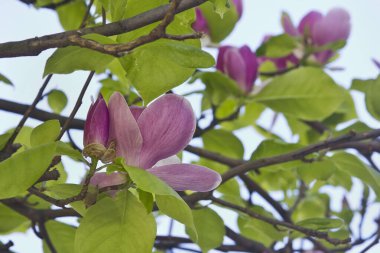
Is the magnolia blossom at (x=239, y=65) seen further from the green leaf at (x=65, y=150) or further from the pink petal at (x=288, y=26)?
the green leaf at (x=65, y=150)

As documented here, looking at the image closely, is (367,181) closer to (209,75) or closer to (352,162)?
(352,162)

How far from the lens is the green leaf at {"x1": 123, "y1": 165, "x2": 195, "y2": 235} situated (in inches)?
13.2

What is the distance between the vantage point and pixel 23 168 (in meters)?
0.36

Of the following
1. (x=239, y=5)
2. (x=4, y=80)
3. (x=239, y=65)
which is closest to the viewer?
(x=4, y=80)

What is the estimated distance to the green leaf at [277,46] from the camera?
2.75 ft

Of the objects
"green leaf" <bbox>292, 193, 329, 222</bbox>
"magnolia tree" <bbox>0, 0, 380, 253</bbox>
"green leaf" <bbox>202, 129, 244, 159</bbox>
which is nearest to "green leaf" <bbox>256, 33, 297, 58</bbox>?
"magnolia tree" <bbox>0, 0, 380, 253</bbox>

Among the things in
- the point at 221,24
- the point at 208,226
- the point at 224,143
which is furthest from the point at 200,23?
the point at 208,226

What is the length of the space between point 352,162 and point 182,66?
0.95 ft

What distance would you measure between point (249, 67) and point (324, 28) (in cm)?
17

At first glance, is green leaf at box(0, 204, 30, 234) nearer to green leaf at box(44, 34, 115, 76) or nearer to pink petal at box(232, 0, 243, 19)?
green leaf at box(44, 34, 115, 76)

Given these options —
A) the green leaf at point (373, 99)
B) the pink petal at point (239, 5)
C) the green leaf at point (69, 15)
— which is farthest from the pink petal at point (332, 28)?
the green leaf at point (69, 15)

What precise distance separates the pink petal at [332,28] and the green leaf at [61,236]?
46cm

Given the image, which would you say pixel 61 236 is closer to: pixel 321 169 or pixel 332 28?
pixel 321 169

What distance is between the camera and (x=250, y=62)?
0.80 meters
